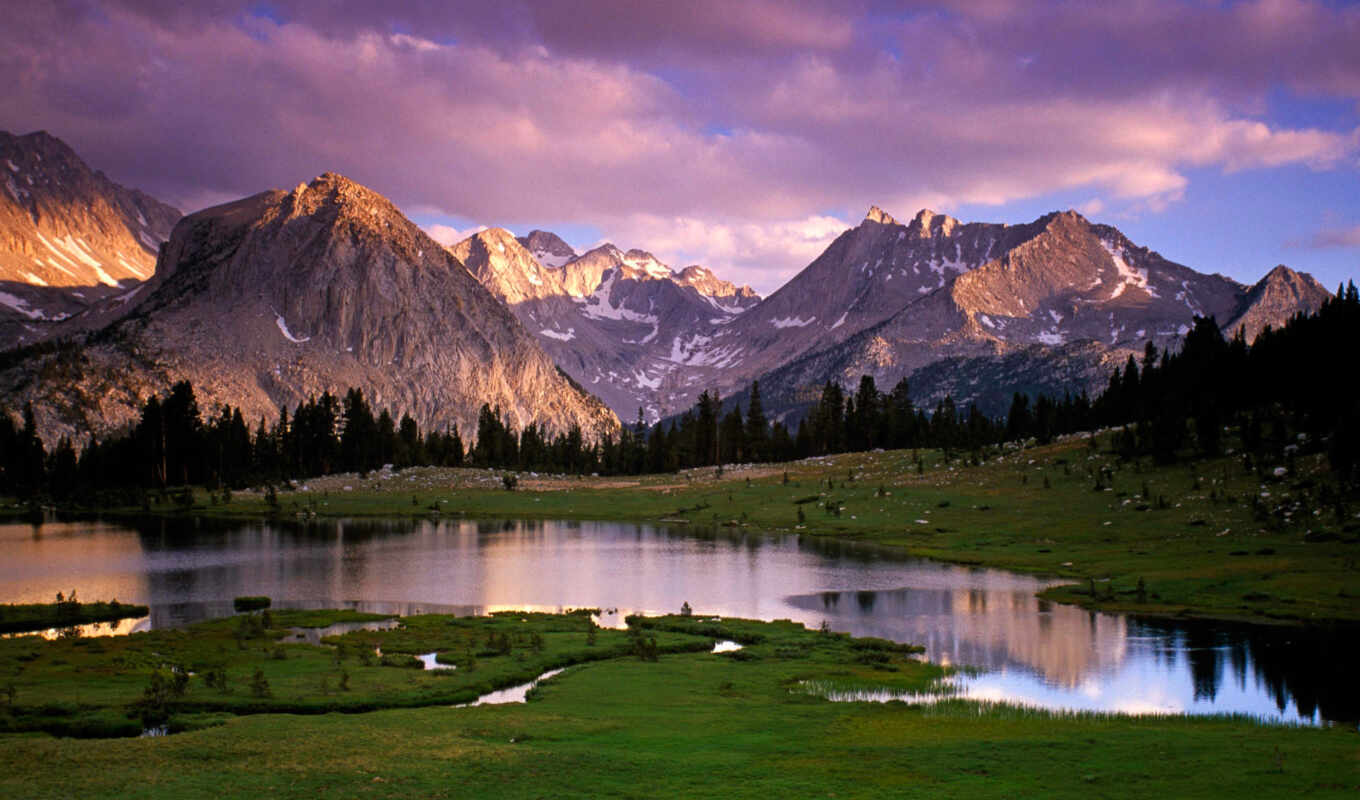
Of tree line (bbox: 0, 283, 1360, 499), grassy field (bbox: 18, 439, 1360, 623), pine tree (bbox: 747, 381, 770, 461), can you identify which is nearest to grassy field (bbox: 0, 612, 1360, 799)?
grassy field (bbox: 18, 439, 1360, 623)

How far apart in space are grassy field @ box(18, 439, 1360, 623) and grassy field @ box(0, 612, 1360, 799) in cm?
2502

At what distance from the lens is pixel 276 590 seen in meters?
57.8

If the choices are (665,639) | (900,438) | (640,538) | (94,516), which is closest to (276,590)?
(665,639)

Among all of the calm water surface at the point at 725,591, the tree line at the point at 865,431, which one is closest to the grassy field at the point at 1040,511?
the calm water surface at the point at 725,591

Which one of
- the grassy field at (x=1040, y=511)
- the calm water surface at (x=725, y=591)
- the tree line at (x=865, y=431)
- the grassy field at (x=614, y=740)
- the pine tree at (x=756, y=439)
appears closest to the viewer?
the grassy field at (x=614, y=740)

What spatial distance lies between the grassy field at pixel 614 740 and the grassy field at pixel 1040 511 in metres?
25.0

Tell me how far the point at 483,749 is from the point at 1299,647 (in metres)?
35.6

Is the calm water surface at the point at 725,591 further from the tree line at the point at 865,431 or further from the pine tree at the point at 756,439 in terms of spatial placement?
the pine tree at the point at 756,439

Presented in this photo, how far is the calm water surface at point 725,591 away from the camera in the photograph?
34.1m

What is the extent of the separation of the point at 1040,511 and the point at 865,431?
297 ft

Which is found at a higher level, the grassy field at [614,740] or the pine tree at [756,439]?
the pine tree at [756,439]

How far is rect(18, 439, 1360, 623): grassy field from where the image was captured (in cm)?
5094

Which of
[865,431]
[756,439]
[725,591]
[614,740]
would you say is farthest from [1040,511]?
[756,439]

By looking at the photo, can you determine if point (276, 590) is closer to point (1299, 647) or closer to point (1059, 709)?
point (1059, 709)
